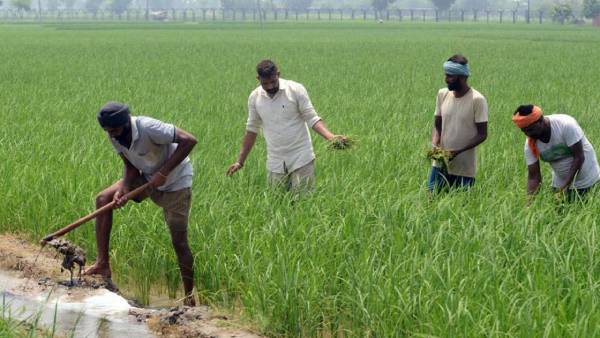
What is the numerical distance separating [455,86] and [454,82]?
5cm

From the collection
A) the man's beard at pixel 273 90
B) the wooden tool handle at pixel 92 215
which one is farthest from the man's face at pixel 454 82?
the wooden tool handle at pixel 92 215

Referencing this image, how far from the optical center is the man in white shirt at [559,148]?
537 cm

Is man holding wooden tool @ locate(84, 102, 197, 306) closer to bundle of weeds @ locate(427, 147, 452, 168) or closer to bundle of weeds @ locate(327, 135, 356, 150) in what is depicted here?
bundle of weeds @ locate(327, 135, 356, 150)

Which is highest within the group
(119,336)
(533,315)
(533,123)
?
(533,123)

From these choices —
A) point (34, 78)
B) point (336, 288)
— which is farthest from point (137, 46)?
point (336, 288)

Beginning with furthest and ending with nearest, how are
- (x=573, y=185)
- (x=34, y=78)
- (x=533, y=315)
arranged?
(x=34, y=78) < (x=573, y=185) < (x=533, y=315)

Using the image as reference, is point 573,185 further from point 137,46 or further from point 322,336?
point 137,46

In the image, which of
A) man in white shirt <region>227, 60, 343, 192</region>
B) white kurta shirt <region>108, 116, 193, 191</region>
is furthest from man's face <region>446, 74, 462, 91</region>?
white kurta shirt <region>108, 116, 193, 191</region>

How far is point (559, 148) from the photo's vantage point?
18.1 ft

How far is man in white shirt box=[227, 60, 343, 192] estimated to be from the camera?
6.23m

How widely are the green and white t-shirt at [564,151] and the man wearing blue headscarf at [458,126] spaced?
0.72m

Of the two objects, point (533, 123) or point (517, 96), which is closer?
point (533, 123)

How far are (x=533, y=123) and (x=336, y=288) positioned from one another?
1576 millimetres

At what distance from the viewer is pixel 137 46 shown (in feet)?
124
